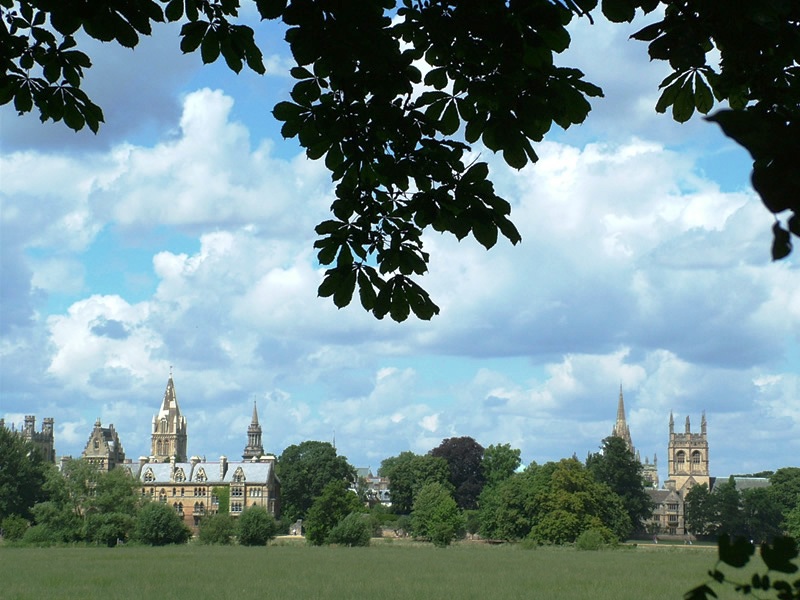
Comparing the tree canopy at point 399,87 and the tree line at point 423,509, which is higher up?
the tree canopy at point 399,87

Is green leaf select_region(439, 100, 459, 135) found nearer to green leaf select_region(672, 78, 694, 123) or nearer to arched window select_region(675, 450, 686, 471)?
green leaf select_region(672, 78, 694, 123)

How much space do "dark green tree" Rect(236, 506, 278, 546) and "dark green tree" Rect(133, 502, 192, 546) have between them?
4.92 m

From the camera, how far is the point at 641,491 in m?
98.5

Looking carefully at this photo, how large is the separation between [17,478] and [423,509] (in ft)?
124

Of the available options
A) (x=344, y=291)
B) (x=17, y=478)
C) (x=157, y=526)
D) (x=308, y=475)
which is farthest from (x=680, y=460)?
(x=344, y=291)

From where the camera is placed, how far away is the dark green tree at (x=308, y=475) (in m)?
Result: 117

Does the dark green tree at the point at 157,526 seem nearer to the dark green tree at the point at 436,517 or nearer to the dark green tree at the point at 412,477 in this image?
the dark green tree at the point at 436,517

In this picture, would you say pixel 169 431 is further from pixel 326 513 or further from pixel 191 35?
pixel 191 35

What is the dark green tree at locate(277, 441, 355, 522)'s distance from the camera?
384 feet

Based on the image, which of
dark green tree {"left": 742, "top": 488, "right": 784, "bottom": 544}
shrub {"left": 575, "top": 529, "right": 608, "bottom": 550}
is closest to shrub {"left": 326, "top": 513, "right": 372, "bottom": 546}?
shrub {"left": 575, "top": 529, "right": 608, "bottom": 550}

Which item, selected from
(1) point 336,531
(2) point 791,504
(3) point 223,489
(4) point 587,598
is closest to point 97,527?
(1) point 336,531

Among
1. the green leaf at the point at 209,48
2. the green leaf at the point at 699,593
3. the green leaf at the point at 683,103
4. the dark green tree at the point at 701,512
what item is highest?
the green leaf at the point at 209,48

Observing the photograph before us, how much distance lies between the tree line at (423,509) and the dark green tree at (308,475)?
7.91 meters

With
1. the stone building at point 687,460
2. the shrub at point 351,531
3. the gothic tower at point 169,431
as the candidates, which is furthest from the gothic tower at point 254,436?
the shrub at point 351,531
